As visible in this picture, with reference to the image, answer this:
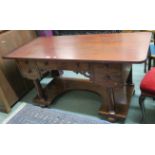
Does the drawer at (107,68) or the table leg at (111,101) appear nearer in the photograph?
the drawer at (107,68)

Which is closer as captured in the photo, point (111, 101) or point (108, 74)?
point (108, 74)

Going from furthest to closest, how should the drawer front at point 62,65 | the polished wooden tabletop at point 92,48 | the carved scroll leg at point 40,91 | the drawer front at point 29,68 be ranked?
the carved scroll leg at point 40,91 → the drawer front at point 29,68 → the drawer front at point 62,65 → the polished wooden tabletop at point 92,48

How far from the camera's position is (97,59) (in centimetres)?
142

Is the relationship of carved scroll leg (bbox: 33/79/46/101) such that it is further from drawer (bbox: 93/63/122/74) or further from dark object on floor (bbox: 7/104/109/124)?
drawer (bbox: 93/63/122/74)

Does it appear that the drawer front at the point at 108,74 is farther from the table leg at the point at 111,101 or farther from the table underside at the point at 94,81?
the table leg at the point at 111,101

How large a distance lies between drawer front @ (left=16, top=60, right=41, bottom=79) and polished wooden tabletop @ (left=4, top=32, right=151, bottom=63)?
3.2 inches

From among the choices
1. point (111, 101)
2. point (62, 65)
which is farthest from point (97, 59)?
point (111, 101)

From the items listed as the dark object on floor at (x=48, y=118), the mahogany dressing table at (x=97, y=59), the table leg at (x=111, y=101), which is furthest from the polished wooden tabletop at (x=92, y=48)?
the dark object on floor at (x=48, y=118)

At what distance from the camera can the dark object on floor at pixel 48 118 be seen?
64.9 inches

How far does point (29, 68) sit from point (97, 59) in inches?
30.5

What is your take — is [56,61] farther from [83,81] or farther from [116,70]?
[83,81]

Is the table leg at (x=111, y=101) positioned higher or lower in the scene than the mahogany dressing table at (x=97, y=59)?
lower

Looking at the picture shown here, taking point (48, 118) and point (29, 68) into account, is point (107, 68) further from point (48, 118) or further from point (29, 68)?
point (29, 68)
